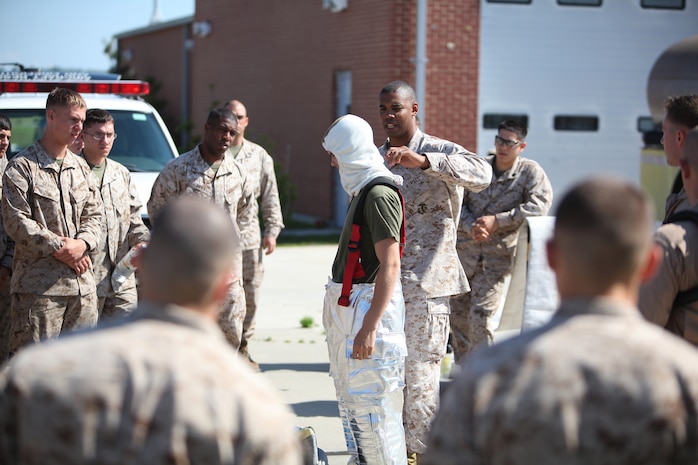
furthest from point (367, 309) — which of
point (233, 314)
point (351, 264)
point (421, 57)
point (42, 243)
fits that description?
point (421, 57)

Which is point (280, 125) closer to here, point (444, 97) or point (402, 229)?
point (444, 97)

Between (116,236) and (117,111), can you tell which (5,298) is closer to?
(116,236)

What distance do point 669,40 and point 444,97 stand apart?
14.4ft

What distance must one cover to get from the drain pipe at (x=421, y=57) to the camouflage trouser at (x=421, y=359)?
1028 cm

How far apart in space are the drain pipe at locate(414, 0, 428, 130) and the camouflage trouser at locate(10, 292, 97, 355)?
10552mm

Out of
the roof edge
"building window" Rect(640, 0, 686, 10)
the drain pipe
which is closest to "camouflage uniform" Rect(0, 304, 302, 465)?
the drain pipe

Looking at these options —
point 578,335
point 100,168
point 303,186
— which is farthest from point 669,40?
point 578,335

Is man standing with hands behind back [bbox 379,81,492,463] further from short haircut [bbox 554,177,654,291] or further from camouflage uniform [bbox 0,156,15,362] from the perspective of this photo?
short haircut [bbox 554,177,654,291]

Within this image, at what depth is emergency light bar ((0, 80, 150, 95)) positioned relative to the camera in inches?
344

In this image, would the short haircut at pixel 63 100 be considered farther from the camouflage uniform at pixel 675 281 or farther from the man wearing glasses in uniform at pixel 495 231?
the camouflage uniform at pixel 675 281

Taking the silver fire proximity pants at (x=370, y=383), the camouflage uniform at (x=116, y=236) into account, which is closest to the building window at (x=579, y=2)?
the camouflage uniform at (x=116, y=236)

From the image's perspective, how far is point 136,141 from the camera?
9406mm

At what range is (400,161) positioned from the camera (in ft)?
17.6

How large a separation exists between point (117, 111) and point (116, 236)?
311 cm
